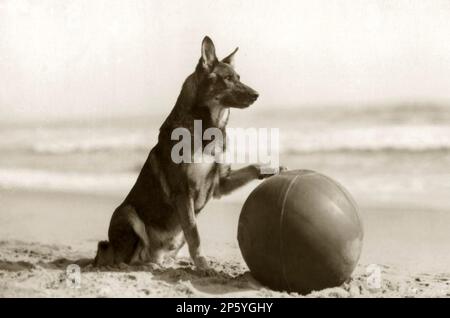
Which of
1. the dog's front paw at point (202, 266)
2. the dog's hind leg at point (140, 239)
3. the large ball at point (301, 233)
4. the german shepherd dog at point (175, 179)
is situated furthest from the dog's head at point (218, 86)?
the dog's front paw at point (202, 266)

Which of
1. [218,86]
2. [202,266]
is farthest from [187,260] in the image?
[218,86]

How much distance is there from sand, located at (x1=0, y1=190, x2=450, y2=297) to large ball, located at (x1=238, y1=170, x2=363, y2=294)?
221 millimetres

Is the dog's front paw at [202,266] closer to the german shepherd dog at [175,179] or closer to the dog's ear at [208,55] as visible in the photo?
the german shepherd dog at [175,179]

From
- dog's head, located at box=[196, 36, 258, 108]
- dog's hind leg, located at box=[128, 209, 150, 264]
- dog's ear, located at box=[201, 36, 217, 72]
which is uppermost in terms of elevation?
dog's ear, located at box=[201, 36, 217, 72]

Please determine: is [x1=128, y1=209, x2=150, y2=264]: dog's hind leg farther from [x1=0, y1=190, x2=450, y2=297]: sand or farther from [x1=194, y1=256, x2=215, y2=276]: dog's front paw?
[x1=194, y1=256, x2=215, y2=276]: dog's front paw

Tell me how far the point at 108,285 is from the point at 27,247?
4.22 meters

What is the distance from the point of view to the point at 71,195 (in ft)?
53.1

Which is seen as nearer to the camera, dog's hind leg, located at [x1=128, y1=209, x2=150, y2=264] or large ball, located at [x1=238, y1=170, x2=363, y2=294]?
large ball, located at [x1=238, y1=170, x2=363, y2=294]

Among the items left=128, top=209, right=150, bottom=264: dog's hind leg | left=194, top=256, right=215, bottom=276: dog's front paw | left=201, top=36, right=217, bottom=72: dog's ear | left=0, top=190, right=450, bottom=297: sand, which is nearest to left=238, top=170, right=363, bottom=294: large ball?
left=0, top=190, right=450, bottom=297: sand

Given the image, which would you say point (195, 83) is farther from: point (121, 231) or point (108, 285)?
point (108, 285)

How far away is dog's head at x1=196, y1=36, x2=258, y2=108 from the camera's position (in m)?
6.99

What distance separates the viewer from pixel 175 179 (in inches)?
270

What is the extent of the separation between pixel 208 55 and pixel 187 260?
9.81 feet
